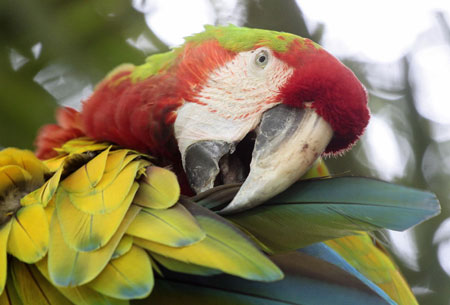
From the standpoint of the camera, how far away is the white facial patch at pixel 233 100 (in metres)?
1.04

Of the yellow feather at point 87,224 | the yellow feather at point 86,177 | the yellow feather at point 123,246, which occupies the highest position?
the yellow feather at point 86,177

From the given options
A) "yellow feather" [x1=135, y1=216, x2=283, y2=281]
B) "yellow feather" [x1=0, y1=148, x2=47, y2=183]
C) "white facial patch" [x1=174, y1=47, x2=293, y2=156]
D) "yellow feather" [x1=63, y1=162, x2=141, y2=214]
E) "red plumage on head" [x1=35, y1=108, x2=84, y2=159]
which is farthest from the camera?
"red plumage on head" [x1=35, y1=108, x2=84, y2=159]

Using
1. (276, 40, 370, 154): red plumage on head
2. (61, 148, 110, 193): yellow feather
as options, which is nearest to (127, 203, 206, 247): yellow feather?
(61, 148, 110, 193): yellow feather

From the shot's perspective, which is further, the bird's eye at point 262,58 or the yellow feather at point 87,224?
the bird's eye at point 262,58

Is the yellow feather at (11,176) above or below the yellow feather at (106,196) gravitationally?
above

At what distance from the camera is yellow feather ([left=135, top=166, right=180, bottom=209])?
0.78m

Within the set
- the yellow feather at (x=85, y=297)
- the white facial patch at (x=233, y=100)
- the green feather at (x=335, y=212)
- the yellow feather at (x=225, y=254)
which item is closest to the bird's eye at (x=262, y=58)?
the white facial patch at (x=233, y=100)

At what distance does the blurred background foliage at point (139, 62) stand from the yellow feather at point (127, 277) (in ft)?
1.97

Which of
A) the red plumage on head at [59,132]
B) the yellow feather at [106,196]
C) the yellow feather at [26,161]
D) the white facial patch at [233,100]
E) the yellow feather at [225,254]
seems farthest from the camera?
the red plumage on head at [59,132]

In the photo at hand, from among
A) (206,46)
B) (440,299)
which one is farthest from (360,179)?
(440,299)

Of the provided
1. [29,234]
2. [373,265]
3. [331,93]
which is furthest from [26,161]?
[373,265]

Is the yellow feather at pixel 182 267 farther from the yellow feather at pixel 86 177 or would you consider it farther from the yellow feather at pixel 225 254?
the yellow feather at pixel 86 177

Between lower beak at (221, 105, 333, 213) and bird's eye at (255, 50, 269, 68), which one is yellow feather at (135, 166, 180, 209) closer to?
lower beak at (221, 105, 333, 213)

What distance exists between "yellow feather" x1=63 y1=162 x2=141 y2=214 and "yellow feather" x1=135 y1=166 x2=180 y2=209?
0.02m
